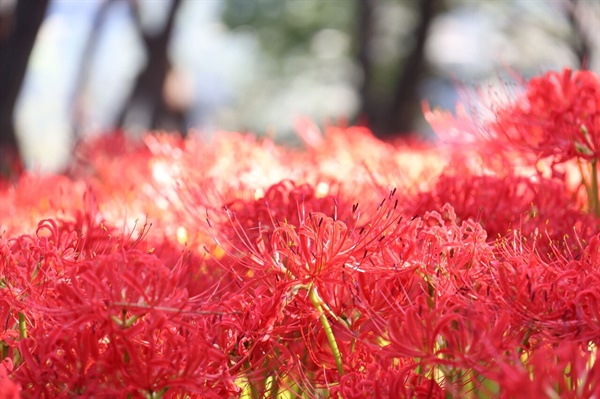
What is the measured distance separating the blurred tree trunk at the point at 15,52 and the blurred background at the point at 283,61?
41mm

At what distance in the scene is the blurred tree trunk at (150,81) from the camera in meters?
5.25

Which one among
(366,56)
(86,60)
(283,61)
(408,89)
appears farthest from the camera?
(283,61)

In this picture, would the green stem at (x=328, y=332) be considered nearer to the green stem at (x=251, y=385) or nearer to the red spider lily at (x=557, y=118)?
the green stem at (x=251, y=385)

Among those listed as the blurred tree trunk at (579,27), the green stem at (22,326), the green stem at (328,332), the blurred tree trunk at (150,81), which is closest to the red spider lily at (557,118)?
the green stem at (328,332)

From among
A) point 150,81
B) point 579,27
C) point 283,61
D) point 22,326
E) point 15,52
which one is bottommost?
point 283,61

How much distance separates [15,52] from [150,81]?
6.00ft

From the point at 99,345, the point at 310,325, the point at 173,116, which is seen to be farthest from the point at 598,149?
the point at 173,116

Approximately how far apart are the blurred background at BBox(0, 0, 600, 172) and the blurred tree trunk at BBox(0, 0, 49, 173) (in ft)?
0.14

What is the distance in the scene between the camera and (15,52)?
3.51 metres

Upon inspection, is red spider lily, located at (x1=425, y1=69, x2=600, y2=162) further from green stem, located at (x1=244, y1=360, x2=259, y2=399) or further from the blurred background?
the blurred background

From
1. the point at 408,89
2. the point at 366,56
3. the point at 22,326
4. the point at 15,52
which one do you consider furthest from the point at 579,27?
the point at 22,326

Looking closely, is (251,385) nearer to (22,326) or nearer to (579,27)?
(22,326)

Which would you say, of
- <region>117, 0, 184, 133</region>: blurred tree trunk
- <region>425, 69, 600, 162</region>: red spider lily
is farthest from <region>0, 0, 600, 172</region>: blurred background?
<region>425, 69, 600, 162</region>: red spider lily

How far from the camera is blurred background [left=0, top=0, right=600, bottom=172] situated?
5707 millimetres
